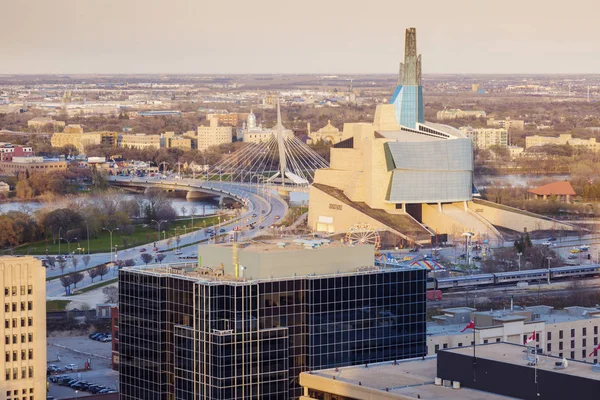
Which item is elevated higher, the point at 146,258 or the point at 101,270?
the point at 101,270

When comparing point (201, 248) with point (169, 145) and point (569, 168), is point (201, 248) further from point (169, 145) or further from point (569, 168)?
point (169, 145)

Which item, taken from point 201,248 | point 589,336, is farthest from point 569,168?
point 201,248

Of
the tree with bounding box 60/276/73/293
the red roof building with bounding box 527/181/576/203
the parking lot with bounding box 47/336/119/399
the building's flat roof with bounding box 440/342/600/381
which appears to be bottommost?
the red roof building with bounding box 527/181/576/203

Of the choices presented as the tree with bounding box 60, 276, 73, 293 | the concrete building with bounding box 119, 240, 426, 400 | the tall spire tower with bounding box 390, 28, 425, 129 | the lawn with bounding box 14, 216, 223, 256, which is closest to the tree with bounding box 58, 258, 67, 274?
the lawn with bounding box 14, 216, 223, 256

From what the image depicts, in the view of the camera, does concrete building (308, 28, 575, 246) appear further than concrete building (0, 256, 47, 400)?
Yes

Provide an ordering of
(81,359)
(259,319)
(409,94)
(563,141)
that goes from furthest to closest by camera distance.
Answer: (563,141) < (409,94) < (81,359) < (259,319)

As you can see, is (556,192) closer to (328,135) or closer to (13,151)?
(328,135)

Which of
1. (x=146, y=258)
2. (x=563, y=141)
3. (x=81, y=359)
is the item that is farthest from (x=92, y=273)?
(x=563, y=141)

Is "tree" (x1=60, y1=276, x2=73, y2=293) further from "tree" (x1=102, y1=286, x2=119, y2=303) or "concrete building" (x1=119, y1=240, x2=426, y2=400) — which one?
"concrete building" (x1=119, y1=240, x2=426, y2=400)
